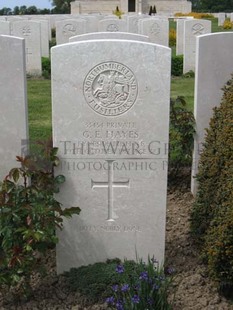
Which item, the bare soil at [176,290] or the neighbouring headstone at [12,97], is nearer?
the bare soil at [176,290]

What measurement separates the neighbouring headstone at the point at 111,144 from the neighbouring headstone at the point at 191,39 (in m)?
9.59

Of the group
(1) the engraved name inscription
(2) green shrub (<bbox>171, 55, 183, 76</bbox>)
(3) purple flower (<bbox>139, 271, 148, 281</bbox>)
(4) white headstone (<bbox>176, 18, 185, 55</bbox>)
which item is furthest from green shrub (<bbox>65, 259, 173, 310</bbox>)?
(4) white headstone (<bbox>176, 18, 185, 55</bbox>)

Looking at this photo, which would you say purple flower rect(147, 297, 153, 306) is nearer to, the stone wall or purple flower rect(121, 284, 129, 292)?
purple flower rect(121, 284, 129, 292)

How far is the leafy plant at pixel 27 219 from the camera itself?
322cm

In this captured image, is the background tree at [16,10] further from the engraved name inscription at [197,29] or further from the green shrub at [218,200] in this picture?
the green shrub at [218,200]

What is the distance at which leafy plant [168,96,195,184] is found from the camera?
5043mm

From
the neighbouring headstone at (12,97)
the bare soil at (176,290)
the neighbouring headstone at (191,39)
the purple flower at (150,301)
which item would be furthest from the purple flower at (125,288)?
the neighbouring headstone at (191,39)

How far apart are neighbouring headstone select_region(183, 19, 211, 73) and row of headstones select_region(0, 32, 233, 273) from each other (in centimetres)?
931

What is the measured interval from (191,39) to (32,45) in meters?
3.59

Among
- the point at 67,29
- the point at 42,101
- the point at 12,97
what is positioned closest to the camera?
the point at 12,97

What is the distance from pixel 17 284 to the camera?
339cm

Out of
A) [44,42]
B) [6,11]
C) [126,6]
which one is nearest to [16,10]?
[6,11]

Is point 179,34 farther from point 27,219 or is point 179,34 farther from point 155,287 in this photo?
point 155,287

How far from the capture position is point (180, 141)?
16.9 ft
